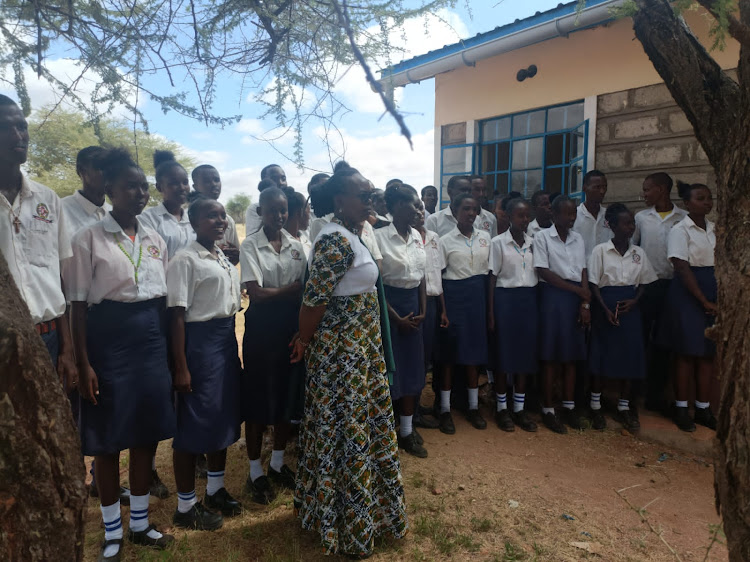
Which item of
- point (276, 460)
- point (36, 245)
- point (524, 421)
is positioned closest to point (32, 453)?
point (36, 245)

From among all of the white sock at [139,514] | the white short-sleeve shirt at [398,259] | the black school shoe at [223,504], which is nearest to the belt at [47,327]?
the white sock at [139,514]

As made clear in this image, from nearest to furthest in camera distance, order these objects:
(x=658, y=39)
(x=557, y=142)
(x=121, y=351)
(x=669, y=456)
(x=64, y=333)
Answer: (x=658, y=39) < (x=64, y=333) < (x=121, y=351) < (x=669, y=456) < (x=557, y=142)

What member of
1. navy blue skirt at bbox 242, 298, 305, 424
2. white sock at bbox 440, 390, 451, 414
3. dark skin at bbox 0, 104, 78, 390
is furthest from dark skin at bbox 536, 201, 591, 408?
dark skin at bbox 0, 104, 78, 390

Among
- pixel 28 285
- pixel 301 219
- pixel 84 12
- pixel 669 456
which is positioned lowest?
pixel 669 456

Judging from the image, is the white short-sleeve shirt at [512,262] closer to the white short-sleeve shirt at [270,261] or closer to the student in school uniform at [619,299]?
the student in school uniform at [619,299]

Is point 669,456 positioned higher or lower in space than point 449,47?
lower

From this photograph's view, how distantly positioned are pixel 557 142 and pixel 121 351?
5771 mm

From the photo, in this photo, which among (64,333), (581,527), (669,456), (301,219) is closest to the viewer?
(64,333)

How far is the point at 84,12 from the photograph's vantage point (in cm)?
234

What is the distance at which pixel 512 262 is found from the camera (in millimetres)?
4242

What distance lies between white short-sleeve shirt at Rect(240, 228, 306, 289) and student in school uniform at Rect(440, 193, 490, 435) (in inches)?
60.1

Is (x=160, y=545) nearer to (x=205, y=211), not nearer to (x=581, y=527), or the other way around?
(x=205, y=211)

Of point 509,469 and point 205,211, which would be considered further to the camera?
point 509,469

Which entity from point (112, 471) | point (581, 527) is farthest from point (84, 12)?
point (581, 527)
